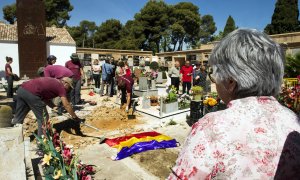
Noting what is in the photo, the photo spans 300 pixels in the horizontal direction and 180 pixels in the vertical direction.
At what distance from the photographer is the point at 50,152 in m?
3.41

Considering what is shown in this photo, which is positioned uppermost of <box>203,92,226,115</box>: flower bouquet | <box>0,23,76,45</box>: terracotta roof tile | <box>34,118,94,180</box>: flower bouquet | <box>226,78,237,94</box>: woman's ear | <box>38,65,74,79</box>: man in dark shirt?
<box>0,23,76,45</box>: terracotta roof tile

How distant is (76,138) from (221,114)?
18.0 feet

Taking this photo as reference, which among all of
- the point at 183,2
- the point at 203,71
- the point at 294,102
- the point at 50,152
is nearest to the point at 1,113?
the point at 50,152

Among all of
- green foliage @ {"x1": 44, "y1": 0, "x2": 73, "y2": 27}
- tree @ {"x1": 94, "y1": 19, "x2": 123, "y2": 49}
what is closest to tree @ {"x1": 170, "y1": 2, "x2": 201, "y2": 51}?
tree @ {"x1": 94, "y1": 19, "x2": 123, "y2": 49}

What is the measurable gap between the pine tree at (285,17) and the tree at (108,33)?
87.0ft

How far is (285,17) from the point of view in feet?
124

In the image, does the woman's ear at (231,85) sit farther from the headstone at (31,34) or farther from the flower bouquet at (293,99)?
the headstone at (31,34)

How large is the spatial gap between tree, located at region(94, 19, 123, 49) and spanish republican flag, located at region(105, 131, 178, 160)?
45154 mm

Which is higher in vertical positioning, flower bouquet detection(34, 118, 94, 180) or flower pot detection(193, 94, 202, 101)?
flower pot detection(193, 94, 202, 101)

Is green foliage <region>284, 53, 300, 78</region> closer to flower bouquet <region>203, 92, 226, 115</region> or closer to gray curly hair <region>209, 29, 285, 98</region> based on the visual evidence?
flower bouquet <region>203, 92, 226, 115</region>

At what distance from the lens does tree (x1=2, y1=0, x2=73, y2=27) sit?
4853cm

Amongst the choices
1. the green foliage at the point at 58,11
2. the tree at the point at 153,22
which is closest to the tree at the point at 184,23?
the tree at the point at 153,22

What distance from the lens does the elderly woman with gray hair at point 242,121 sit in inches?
44.3

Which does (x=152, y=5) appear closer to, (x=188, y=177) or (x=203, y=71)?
(x=203, y=71)
